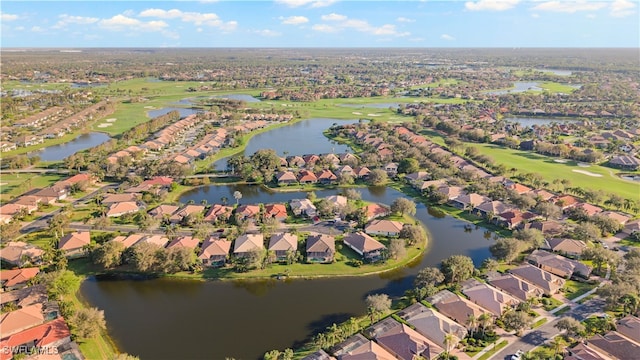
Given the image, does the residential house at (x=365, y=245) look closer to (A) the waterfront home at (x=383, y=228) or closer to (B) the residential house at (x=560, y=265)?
(A) the waterfront home at (x=383, y=228)

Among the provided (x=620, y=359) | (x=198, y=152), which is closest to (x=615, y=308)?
(x=620, y=359)

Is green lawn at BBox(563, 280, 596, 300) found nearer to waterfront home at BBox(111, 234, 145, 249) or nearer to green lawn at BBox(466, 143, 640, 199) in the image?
green lawn at BBox(466, 143, 640, 199)

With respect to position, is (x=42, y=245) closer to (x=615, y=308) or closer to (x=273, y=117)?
(x=615, y=308)

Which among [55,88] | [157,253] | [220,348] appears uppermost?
[55,88]

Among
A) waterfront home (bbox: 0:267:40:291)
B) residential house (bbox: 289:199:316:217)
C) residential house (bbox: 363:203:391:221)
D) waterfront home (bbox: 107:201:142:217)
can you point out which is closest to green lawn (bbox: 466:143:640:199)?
residential house (bbox: 363:203:391:221)

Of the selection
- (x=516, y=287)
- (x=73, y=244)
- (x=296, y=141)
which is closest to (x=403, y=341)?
(x=516, y=287)


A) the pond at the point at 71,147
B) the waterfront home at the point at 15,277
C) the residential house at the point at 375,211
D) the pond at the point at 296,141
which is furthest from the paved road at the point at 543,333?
the pond at the point at 71,147
